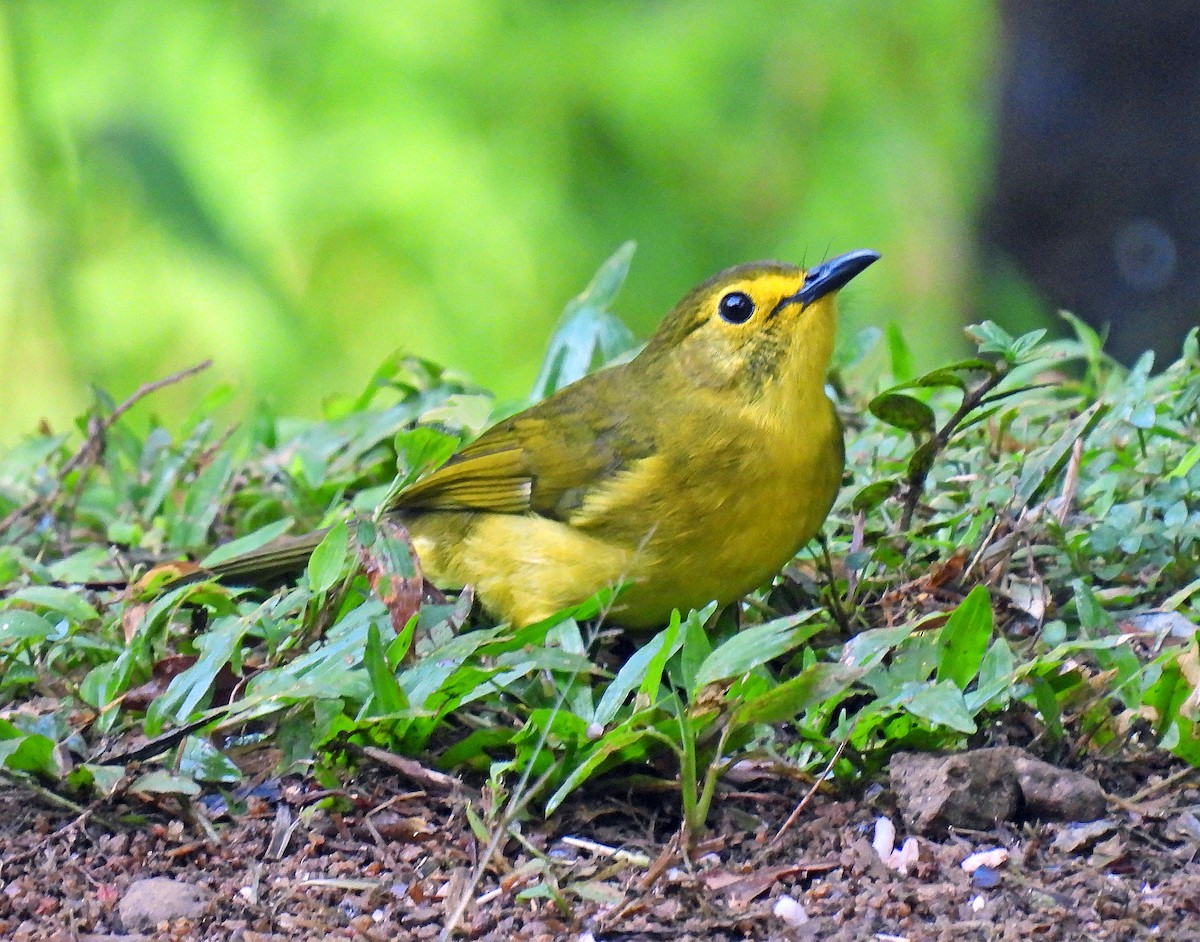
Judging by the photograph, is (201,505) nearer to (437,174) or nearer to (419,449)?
(419,449)

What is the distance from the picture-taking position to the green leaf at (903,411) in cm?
355

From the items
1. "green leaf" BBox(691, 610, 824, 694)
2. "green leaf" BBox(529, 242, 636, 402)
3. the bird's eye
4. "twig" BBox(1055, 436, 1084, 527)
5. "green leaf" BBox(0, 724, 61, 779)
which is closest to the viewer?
"green leaf" BBox(691, 610, 824, 694)

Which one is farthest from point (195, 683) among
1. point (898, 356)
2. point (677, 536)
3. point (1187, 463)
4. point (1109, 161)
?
point (1109, 161)

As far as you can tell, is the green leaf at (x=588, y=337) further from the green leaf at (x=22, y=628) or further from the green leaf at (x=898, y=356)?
the green leaf at (x=22, y=628)

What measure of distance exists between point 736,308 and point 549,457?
631 mm

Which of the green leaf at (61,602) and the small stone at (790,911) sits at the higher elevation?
the green leaf at (61,602)

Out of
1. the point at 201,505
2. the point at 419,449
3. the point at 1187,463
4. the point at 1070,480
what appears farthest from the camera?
the point at 201,505

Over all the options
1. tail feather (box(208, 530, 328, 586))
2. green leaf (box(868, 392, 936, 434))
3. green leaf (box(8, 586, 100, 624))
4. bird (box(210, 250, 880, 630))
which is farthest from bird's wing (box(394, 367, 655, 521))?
green leaf (box(8, 586, 100, 624))

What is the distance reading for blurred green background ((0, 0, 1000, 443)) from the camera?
8211 millimetres

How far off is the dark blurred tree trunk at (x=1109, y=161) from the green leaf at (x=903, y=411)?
3931mm

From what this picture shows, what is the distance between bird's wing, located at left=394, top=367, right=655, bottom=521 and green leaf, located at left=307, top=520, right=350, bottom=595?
64 centimetres

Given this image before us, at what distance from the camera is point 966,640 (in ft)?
10.3

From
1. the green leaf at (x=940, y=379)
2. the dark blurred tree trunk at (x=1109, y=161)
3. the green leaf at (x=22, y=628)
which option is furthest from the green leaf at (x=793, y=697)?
the dark blurred tree trunk at (x=1109, y=161)

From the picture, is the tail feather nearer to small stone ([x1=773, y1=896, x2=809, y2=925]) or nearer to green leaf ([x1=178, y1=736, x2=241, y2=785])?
green leaf ([x1=178, y1=736, x2=241, y2=785])
